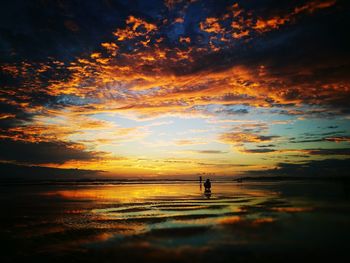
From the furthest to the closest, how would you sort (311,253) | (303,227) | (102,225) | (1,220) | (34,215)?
(34,215), (1,220), (102,225), (303,227), (311,253)

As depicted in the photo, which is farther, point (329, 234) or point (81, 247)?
point (329, 234)

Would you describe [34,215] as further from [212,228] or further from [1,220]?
[212,228]

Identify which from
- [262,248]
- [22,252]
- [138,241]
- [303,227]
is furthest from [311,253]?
[22,252]

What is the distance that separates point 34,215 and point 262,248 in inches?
683

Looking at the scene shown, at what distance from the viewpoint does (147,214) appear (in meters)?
22.2

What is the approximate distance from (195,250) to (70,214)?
46.1 ft

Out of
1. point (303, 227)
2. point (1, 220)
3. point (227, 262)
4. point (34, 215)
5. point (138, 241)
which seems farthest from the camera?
point (34, 215)

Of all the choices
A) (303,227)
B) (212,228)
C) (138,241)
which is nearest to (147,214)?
(212,228)

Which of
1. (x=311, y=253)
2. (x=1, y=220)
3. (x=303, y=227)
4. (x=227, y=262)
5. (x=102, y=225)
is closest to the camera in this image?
(x=227, y=262)

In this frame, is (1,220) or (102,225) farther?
(1,220)

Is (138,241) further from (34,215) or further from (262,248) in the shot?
(34,215)

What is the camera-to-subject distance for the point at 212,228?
52.5ft

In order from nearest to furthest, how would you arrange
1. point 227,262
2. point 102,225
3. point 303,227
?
point 227,262 → point 303,227 → point 102,225

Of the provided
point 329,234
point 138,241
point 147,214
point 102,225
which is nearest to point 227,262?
point 138,241
